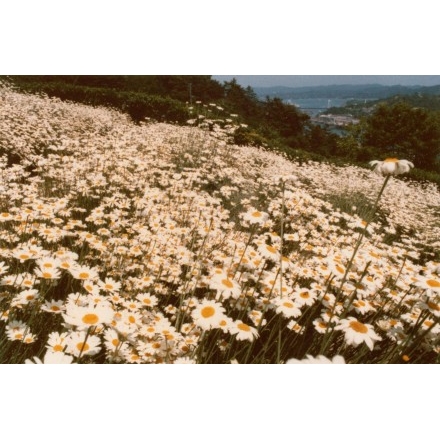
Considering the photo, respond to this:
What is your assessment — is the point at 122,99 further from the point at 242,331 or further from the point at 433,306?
the point at 433,306

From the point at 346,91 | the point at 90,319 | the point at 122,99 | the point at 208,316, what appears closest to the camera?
the point at 90,319

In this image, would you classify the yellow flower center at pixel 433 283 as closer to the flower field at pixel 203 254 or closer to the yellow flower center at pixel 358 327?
the flower field at pixel 203 254

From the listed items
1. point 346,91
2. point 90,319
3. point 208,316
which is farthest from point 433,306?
point 346,91

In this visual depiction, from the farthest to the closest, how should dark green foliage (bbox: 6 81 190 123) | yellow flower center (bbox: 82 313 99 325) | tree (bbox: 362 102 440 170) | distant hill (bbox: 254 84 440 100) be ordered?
dark green foliage (bbox: 6 81 190 123), distant hill (bbox: 254 84 440 100), tree (bbox: 362 102 440 170), yellow flower center (bbox: 82 313 99 325)

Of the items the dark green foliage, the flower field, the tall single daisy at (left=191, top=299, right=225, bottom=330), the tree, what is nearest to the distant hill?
the tree

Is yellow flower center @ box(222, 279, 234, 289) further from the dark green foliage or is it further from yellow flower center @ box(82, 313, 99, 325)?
the dark green foliage
